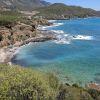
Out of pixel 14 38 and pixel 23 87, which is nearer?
pixel 23 87

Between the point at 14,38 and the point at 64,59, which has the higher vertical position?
the point at 14,38

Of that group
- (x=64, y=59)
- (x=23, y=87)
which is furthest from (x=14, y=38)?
(x=23, y=87)

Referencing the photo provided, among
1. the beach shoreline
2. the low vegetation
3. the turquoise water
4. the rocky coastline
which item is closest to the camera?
the low vegetation

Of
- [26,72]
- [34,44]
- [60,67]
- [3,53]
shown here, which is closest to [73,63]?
[60,67]

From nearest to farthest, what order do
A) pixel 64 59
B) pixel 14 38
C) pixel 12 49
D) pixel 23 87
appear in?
pixel 23 87, pixel 64 59, pixel 12 49, pixel 14 38

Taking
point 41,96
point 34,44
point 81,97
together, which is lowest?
point 34,44

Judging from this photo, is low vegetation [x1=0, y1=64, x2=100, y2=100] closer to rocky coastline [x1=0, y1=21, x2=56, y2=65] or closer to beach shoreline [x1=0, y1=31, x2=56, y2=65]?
beach shoreline [x1=0, y1=31, x2=56, y2=65]

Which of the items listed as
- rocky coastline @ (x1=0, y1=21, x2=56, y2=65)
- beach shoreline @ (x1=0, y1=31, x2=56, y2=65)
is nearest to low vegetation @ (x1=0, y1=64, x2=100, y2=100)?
beach shoreline @ (x1=0, y1=31, x2=56, y2=65)

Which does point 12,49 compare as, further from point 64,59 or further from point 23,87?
point 23,87

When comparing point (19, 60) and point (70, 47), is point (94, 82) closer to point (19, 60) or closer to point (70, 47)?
point (19, 60)

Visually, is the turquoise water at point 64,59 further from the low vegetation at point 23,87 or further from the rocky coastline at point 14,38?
the low vegetation at point 23,87

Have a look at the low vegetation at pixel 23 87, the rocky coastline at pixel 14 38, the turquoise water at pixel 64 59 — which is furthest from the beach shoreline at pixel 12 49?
the low vegetation at pixel 23 87

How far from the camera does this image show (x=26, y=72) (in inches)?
1256

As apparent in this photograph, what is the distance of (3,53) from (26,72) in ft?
189
